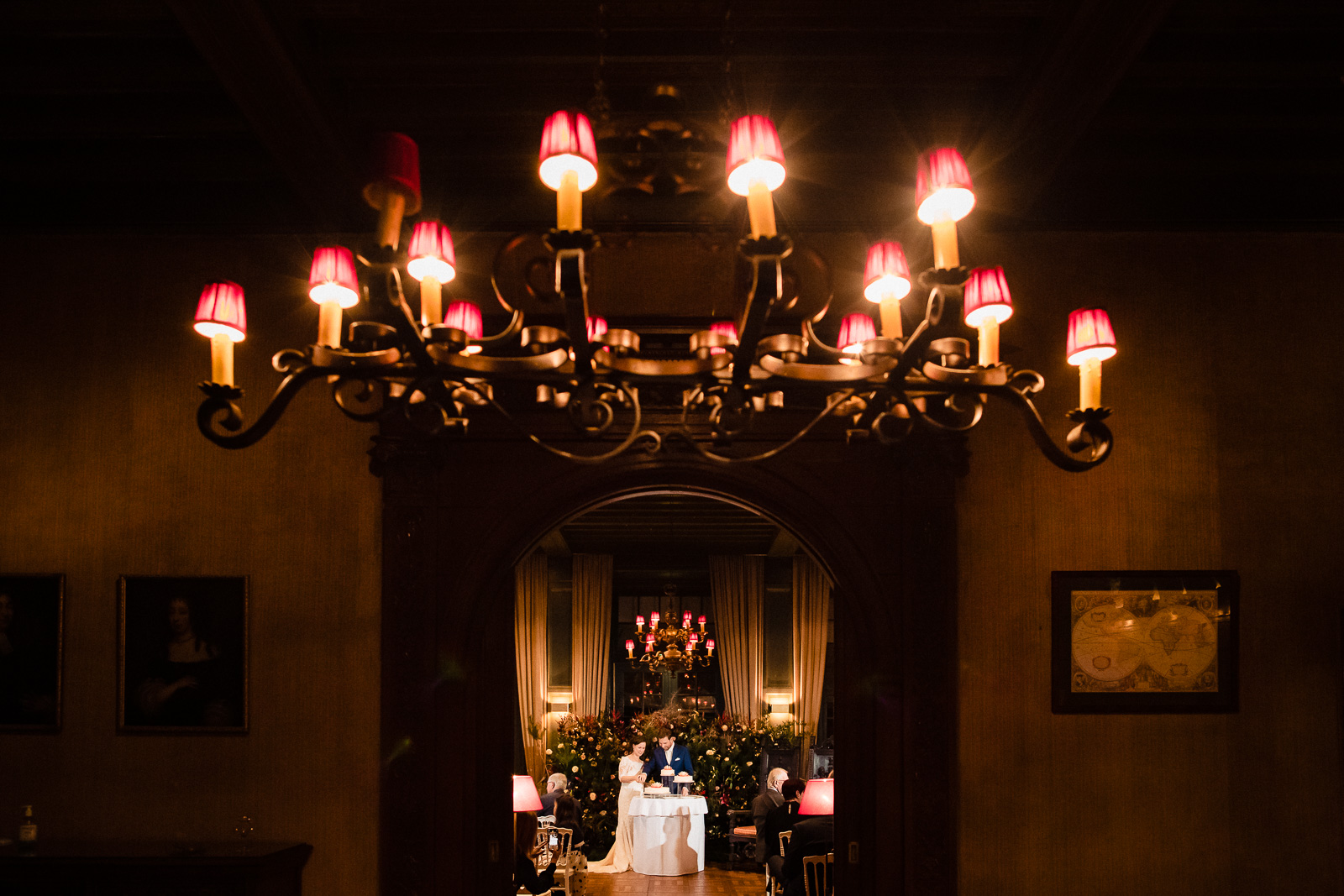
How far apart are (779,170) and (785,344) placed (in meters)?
0.54

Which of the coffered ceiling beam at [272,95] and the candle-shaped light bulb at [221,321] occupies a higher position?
the coffered ceiling beam at [272,95]

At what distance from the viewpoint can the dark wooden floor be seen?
10.3 m

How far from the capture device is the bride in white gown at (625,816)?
37.6ft

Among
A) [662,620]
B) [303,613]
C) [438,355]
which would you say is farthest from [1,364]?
[662,620]

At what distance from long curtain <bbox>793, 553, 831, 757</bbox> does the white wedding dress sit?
337 centimetres

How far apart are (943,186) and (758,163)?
0.41m

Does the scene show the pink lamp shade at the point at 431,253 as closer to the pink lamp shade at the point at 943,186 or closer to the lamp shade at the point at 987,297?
the pink lamp shade at the point at 943,186

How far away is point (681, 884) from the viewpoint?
10.7 meters

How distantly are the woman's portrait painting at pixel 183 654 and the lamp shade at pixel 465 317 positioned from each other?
2267 millimetres

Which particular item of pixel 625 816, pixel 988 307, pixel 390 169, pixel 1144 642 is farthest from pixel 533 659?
pixel 390 169

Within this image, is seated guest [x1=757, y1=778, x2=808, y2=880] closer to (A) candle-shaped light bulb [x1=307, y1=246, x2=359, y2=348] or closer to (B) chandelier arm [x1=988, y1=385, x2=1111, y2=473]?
(B) chandelier arm [x1=988, y1=385, x2=1111, y2=473]

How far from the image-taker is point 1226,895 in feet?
14.5

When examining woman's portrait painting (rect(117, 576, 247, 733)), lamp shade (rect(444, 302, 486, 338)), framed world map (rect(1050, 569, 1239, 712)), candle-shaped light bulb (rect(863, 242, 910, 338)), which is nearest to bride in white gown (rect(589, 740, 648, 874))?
woman's portrait painting (rect(117, 576, 247, 733))

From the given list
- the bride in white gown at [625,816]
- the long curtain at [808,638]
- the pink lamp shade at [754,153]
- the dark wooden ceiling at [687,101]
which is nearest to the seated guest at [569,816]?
the bride in white gown at [625,816]
